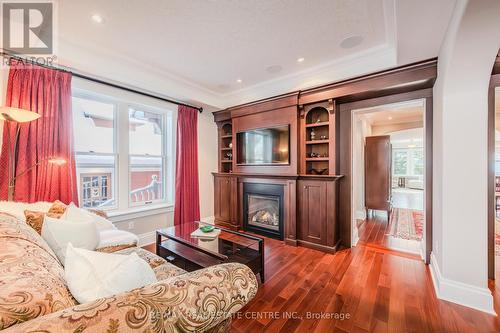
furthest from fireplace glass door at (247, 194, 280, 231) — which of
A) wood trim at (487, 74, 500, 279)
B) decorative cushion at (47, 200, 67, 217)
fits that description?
decorative cushion at (47, 200, 67, 217)

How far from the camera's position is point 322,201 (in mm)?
3043

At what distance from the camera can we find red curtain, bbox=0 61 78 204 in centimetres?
221

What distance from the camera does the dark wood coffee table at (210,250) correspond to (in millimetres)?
2057

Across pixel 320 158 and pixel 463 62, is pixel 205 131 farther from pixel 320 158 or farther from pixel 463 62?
pixel 463 62

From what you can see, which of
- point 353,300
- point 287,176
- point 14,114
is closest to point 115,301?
point 353,300

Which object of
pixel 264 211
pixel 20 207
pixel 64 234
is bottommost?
pixel 264 211

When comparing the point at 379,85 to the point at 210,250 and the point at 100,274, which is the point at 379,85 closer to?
the point at 210,250

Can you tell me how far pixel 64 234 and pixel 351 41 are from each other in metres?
3.37

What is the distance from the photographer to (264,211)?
382 centimetres

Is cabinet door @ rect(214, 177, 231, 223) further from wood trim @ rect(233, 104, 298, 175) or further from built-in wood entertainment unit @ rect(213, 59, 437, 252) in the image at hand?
wood trim @ rect(233, 104, 298, 175)

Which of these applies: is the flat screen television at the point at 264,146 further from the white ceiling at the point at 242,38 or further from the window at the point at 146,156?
the window at the point at 146,156

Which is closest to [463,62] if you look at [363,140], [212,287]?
[212,287]

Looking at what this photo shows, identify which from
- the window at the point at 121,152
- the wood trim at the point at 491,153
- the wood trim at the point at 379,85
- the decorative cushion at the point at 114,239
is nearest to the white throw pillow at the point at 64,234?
the decorative cushion at the point at 114,239

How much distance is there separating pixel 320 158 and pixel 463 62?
1.78 meters
